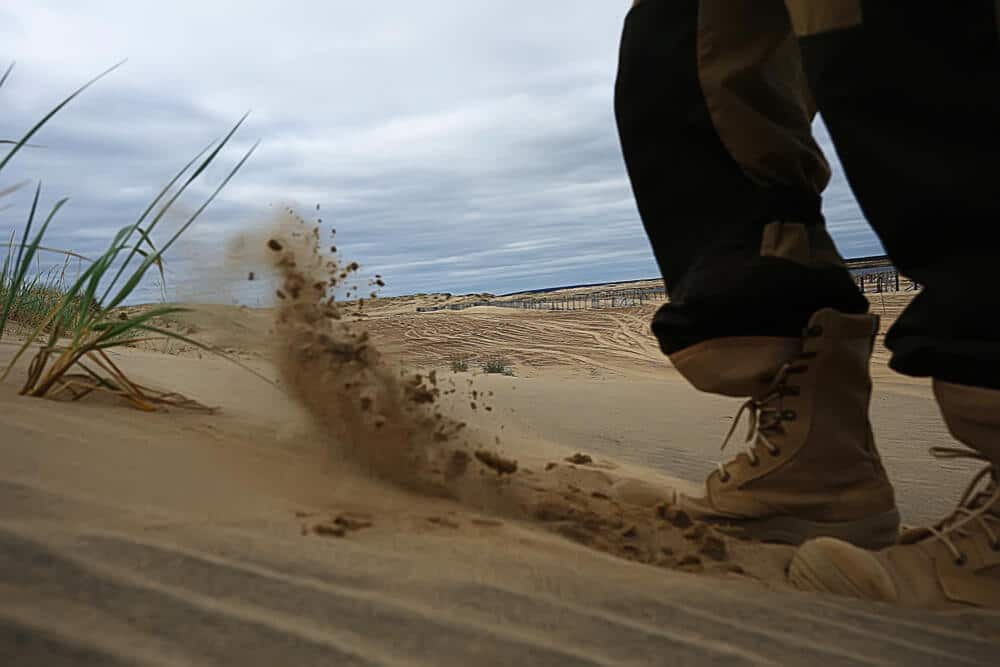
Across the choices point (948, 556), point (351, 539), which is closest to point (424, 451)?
point (351, 539)

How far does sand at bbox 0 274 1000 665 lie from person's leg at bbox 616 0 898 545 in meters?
0.18

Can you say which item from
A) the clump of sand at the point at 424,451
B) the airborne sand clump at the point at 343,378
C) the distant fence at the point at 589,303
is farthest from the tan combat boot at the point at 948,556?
the distant fence at the point at 589,303

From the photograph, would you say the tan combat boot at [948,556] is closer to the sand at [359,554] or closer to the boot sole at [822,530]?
the sand at [359,554]

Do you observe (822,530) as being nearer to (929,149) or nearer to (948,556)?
(948,556)

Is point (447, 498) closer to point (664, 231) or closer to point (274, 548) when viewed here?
point (274, 548)

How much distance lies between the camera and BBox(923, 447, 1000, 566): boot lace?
1.02 meters

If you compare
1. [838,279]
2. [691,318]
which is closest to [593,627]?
[691,318]

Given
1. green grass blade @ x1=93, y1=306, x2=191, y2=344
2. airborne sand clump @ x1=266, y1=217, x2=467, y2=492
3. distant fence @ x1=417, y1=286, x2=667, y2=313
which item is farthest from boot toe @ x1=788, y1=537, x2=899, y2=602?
distant fence @ x1=417, y1=286, x2=667, y2=313

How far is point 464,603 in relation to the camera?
0.81 m

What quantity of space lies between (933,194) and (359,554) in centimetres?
81

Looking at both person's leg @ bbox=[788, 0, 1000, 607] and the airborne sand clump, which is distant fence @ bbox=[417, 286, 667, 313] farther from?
person's leg @ bbox=[788, 0, 1000, 607]

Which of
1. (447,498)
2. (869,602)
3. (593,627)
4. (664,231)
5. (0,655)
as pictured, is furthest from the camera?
(664,231)

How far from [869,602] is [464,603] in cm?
56

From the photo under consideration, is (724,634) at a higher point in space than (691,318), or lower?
lower
